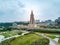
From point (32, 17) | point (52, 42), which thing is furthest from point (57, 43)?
point (32, 17)

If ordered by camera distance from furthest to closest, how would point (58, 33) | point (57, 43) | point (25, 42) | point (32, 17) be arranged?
1. point (32, 17)
2. point (58, 33)
3. point (57, 43)
4. point (25, 42)

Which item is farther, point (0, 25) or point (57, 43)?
point (0, 25)

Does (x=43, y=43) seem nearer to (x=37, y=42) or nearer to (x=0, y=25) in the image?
(x=37, y=42)

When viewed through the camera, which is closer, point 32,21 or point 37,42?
point 37,42

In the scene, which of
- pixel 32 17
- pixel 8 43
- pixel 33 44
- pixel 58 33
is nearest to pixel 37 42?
pixel 33 44

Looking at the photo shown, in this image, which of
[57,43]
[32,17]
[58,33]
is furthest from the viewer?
[32,17]

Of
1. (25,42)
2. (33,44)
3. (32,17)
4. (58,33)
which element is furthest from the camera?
(32,17)

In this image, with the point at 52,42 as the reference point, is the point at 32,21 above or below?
above

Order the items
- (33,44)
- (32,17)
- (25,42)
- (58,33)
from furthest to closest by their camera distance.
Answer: (32,17), (58,33), (25,42), (33,44)

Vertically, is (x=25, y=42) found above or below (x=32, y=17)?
below

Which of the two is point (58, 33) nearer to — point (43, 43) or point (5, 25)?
point (43, 43)
